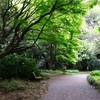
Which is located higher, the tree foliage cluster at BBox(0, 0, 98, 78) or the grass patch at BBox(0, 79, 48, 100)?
the tree foliage cluster at BBox(0, 0, 98, 78)

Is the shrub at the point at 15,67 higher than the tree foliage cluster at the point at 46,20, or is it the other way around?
the tree foliage cluster at the point at 46,20

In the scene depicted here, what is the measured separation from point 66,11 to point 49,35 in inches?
95.7

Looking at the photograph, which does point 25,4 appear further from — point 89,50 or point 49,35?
point 89,50

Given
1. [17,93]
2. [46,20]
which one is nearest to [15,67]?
[17,93]

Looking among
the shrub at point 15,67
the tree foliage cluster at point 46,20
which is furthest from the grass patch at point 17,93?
the shrub at point 15,67

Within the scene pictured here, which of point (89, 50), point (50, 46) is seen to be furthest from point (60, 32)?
point (89, 50)

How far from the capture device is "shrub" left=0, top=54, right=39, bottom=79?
12.9m

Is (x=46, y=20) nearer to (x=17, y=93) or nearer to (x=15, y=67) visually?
(x=17, y=93)

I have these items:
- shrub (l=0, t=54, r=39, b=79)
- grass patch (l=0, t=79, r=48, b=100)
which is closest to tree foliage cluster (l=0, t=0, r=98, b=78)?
grass patch (l=0, t=79, r=48, b=100)

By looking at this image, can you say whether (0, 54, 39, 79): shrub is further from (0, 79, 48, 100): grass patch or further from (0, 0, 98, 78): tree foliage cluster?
(0, 79, 48, 100): grass patch

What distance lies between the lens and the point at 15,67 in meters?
13.3

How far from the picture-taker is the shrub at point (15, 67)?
12.9 meters

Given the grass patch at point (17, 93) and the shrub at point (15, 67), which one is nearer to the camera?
the grass patch at point (17, 93)

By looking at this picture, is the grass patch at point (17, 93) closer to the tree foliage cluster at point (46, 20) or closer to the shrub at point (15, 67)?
the tree foliage cluster at point (46, 20)
